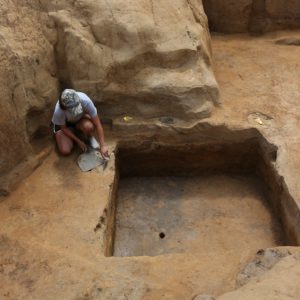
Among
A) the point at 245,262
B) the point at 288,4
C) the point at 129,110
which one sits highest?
the point at 288,4

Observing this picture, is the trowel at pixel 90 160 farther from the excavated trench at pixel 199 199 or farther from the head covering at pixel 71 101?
the head covering at pixel 71 101

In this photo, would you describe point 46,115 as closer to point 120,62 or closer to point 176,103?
point 120,62

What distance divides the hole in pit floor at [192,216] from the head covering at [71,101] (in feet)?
3.90

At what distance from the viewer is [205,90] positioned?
498 cm

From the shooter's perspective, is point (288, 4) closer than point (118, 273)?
No

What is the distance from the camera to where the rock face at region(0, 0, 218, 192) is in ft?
14.4

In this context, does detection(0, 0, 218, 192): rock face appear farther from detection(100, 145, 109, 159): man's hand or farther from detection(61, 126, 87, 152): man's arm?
detection(100, 145, 109, 159): man's hand

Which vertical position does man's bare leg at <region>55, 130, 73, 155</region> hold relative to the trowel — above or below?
above

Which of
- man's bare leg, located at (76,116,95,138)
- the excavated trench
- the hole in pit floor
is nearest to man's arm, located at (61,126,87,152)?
man's bare leg, located at (76,116,95,138)

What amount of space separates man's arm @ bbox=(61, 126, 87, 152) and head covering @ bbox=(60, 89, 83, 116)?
0.28 meters

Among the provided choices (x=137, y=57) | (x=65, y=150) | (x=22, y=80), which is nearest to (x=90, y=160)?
(x=65, y=150)

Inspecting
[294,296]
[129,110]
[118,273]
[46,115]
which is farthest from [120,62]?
[294,296]

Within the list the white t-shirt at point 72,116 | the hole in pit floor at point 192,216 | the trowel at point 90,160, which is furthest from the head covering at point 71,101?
the hole in pit floor at point 192,216

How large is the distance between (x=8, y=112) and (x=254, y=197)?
107 inches
